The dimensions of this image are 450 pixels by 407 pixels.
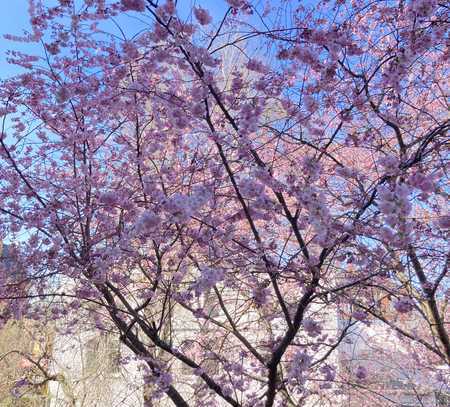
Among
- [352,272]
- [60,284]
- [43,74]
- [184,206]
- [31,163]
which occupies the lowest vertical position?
[184,206]

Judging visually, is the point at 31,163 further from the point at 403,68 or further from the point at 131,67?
the point at 403,68

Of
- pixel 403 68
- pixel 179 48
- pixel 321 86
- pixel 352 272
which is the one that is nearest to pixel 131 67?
pixel 179 48

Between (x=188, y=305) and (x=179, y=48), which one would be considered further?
(x=188, y=305)

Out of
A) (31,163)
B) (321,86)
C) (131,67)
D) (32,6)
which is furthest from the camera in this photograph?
(31,163)

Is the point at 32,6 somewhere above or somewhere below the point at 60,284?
above

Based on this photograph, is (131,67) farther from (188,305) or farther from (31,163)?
(188,305)

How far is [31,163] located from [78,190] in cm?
90

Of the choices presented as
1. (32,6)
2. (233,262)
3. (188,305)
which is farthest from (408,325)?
(32,6)

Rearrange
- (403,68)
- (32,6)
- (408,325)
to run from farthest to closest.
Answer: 1. (408,325)
2. (32,6)
3. (403,68)

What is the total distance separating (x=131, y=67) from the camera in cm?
346

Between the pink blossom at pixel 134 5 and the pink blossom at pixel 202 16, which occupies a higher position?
the pink blossom at pixel 202 16

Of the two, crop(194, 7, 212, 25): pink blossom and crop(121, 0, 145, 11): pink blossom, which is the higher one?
crop(194, 7, 212, 25): pink blossom

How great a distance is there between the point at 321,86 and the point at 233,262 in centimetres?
129

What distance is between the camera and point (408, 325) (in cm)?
691
